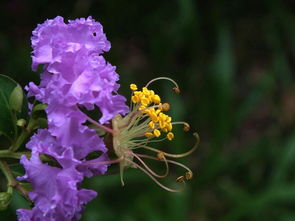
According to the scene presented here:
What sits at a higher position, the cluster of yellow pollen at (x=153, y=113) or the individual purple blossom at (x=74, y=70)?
the individual purple blossom at (x=74, y=70)

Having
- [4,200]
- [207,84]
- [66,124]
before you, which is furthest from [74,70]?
[207,84]

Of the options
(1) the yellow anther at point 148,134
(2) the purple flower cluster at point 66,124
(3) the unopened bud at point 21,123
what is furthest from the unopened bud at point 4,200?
(1) the yellow anther at point 148,134

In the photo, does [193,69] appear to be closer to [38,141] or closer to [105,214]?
[105,214]

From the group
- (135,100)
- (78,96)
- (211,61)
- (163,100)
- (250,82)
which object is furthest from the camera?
(250,82)

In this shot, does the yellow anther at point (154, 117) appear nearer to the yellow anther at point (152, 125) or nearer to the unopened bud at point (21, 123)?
the yellow anther at point (152, 125)

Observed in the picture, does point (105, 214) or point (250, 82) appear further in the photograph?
point (250, 82)

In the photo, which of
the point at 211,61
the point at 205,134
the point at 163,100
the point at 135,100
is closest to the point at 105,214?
the point at 163,100
